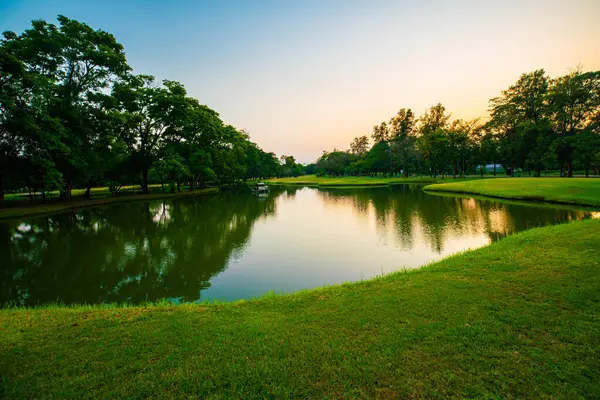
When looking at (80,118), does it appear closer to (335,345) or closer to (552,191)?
Answer: (335,345)

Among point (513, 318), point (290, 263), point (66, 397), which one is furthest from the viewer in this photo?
point (290, 263)

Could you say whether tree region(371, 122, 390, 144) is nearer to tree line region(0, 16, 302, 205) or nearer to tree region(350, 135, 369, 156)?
tree region(350, 135, 369, 156)

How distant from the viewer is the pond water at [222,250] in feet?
29.9

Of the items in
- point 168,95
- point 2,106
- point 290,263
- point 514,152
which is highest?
point 168,95

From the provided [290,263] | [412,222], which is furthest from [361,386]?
[412,222]

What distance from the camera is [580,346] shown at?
13.2 ft

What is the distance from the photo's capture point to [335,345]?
4312mm

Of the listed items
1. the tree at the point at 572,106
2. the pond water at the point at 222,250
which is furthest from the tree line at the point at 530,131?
the pond water at the point at 222,250

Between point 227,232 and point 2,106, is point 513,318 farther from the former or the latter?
point 2,106

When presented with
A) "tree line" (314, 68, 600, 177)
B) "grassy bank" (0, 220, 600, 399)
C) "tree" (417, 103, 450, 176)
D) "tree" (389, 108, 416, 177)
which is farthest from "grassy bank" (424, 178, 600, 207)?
"tree" (389, 108, 416, 177)

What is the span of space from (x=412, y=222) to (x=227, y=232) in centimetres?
1239

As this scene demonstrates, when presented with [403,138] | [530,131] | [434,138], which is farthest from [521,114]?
[403,138]

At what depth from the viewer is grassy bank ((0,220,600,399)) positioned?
348cm

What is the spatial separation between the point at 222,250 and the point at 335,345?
33.1 feet
